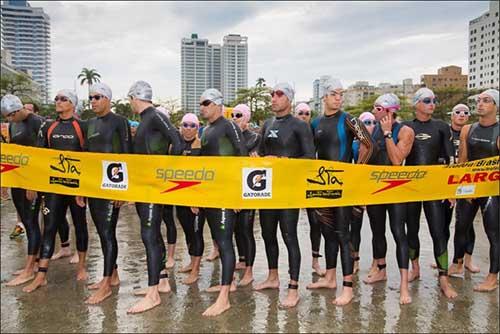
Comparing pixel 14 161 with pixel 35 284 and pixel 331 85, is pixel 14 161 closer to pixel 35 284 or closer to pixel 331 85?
pixel 35 284

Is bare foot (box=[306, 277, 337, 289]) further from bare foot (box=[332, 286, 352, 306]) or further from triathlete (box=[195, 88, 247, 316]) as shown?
triathlete (box=[195, 88, 247, 316])

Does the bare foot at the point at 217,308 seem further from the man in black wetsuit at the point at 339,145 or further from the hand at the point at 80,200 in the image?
the hand at the point at 80,200

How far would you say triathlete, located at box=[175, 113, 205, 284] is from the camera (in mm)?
6012

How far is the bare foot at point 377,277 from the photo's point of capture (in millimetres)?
5832

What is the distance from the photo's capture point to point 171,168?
491 centimetres

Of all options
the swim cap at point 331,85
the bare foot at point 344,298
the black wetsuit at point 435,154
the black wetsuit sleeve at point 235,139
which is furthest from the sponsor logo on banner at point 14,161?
the black wetsuit at point 435,154

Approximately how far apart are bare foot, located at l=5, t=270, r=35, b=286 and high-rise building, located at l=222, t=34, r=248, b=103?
14235cm

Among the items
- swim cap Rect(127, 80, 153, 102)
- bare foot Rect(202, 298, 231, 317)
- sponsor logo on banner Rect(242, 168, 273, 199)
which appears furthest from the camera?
swim cap Rect(127, 80, 153, 102)

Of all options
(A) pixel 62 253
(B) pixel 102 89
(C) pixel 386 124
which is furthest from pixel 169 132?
(A) pixel 62 253

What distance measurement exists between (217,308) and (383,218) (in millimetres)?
2644

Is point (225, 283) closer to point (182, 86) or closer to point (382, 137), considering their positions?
point (382, 137)

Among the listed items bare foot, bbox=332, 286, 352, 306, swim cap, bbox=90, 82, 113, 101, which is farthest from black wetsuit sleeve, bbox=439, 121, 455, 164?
swim cap, bbox=90, 82, 113, 101

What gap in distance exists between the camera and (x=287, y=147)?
506 centimetres

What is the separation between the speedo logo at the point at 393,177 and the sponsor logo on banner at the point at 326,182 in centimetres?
A: 46
